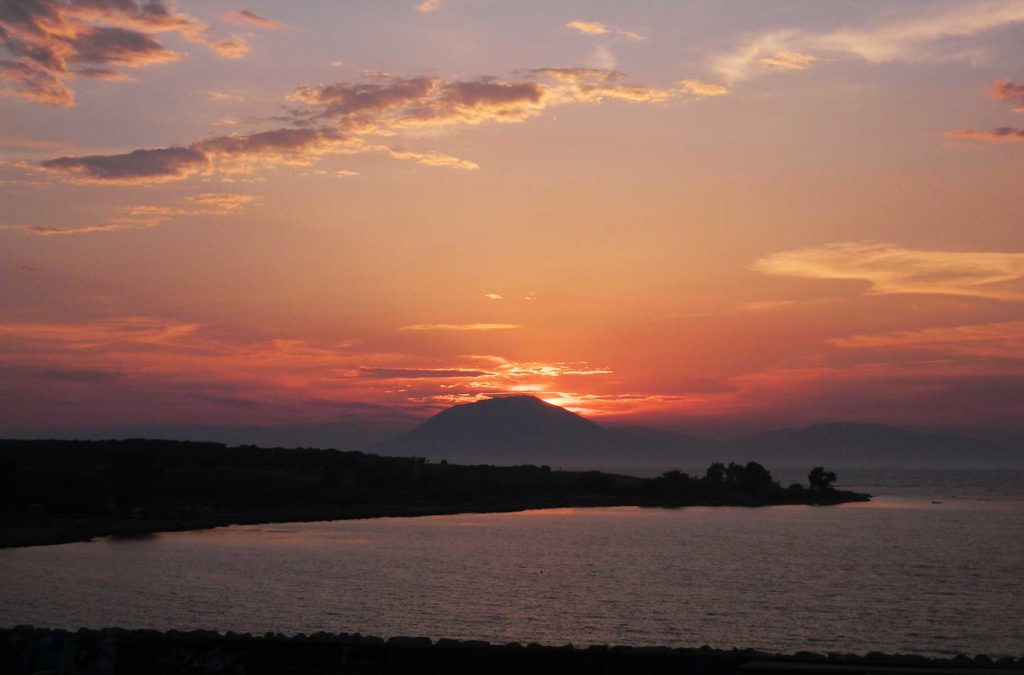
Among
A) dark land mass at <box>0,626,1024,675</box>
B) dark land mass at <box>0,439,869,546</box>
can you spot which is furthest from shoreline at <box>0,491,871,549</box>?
dark land mass at <box>0,626,1024,675</box>

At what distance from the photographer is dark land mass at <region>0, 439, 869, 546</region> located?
109 m

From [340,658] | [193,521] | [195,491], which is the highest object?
[195,491]

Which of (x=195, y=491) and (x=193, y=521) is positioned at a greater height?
(x=195, y=491)

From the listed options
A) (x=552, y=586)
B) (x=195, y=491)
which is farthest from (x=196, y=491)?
(x=552, y=586)

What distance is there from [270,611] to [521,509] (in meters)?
124

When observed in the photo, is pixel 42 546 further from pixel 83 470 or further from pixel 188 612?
pixel 83 470

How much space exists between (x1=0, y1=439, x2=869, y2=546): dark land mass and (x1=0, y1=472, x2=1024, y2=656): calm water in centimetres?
1086

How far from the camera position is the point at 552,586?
2704 inches

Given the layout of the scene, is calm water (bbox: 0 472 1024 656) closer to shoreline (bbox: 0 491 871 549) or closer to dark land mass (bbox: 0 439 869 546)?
shoreline (bbox: 0 491 871 549)

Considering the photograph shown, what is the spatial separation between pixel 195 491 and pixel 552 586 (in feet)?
281

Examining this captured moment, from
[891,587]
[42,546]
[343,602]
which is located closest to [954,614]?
[891,587]

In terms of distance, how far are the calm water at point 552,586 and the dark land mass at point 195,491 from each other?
10859mm

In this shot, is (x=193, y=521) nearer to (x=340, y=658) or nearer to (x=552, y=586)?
(x=552, y=586)

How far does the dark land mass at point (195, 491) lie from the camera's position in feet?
357
